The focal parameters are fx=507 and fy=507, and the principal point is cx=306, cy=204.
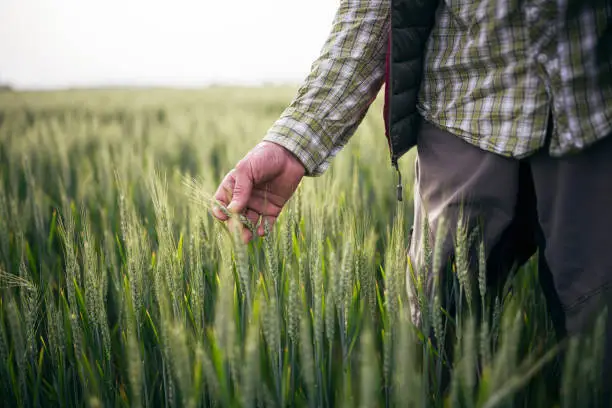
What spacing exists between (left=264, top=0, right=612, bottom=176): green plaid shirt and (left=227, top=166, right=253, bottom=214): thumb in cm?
11

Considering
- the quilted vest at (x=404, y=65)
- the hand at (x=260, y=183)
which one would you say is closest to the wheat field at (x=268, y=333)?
the hand at (x=260, y=183)

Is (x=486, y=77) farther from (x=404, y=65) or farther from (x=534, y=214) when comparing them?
(x=534, y=214)

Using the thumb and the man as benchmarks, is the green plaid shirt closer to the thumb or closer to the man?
the man

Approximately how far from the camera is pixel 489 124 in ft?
3.00

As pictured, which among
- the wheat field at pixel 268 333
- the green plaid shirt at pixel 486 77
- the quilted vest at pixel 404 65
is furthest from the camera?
the quilted vest at pixel 404 65

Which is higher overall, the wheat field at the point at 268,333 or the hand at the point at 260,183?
the hand at the point at 260,183

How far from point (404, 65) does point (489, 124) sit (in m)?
0.22

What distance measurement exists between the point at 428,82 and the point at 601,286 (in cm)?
50

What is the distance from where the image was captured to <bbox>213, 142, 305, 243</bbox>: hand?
1.02 metres

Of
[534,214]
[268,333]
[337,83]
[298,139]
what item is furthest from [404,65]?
[268,333]

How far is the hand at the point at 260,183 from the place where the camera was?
3.34 ft

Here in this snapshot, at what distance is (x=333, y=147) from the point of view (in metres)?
1.15

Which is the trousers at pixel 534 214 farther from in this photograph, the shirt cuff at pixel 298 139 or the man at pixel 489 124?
the shirt cuff at pixel 298 139

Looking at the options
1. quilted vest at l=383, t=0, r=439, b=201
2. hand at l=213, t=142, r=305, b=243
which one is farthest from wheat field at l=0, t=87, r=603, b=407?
quilted vest at l=383, t=0, r=439, b=201
